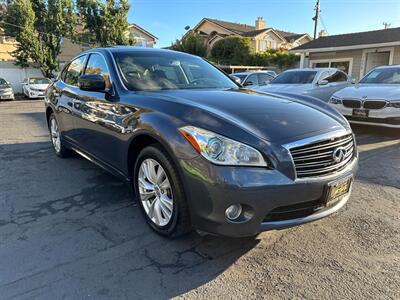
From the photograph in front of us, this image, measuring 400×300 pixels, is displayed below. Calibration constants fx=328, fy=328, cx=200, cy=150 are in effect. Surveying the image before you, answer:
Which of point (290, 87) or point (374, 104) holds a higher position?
point (290, 87)

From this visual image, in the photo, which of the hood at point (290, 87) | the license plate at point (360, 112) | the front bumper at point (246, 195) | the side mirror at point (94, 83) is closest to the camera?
the front bumper at point (246, 195)

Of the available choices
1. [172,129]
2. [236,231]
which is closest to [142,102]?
[172,129]

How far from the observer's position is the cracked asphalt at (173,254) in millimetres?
2250

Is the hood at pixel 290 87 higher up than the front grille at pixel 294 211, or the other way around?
the hood at pixel 290 87

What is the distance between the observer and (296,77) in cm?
956

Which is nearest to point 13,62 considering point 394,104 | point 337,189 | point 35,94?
point 35,94

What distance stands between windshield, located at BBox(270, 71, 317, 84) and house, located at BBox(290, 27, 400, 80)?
1051 cm

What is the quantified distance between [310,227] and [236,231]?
3.52 feet

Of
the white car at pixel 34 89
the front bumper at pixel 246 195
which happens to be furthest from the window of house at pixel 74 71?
the white car at pixel 34 89

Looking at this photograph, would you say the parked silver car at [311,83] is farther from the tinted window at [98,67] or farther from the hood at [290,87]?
the tinted window at [98,67]

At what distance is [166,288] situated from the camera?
7.44ft

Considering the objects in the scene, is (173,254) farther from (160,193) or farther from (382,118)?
(382,118)

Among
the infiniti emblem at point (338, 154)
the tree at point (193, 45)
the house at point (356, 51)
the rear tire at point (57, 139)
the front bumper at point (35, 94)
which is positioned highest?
the tree at point (193, 45)

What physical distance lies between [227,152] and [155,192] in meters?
0.91
